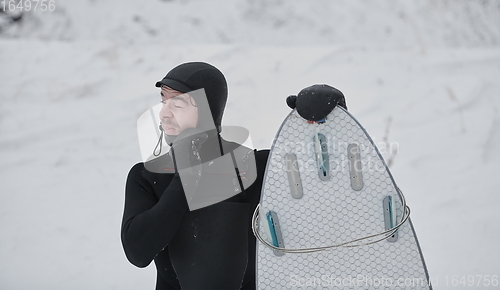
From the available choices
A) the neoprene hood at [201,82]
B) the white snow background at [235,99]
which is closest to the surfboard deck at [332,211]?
the neoprene hood at [201,82]

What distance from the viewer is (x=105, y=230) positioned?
2805mm

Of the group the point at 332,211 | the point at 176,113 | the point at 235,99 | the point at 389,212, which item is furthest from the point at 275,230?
the point at 235,99

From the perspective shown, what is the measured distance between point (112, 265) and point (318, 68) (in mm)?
1782

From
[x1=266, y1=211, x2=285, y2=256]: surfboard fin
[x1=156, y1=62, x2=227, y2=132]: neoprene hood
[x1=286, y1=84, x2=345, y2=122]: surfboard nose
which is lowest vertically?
[x1=266, y1=211, x2=285, y2=256]: surfboard fin

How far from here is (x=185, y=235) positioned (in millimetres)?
1229

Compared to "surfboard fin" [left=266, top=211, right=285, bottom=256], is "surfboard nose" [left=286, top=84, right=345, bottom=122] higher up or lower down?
higher up

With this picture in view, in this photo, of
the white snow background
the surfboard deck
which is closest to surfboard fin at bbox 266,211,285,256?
the surfboard deck

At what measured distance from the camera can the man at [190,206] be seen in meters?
1.13

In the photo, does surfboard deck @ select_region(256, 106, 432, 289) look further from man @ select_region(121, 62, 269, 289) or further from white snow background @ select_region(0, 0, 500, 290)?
white snow background @ select_region(0, 0, 500, 290)

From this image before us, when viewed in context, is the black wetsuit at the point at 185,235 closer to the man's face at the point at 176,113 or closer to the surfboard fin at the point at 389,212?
the man's face at the point at 176,113

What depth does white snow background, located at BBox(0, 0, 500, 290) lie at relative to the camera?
2.73 metres

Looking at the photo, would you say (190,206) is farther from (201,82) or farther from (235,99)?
(235,99)

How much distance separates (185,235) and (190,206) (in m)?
0.09

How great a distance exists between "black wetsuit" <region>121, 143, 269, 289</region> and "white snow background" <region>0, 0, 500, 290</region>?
1.43 metres
